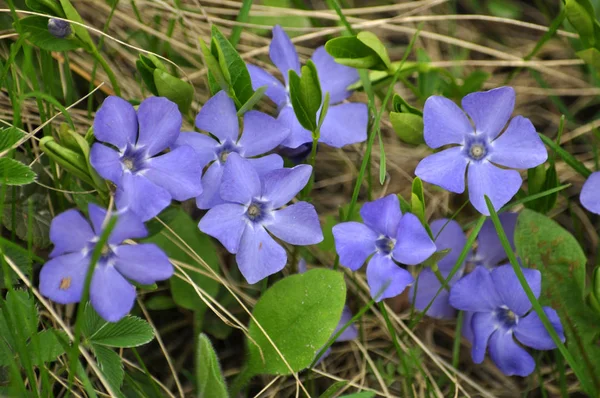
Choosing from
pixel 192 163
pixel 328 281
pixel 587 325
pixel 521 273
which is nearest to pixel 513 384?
pixel 587 325

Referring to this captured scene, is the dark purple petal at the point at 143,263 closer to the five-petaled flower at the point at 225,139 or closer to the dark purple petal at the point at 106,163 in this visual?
the dark purple petal at the point at 106,163

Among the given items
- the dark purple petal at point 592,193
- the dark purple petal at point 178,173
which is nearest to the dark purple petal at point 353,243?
the dark purple petal at point 178,173

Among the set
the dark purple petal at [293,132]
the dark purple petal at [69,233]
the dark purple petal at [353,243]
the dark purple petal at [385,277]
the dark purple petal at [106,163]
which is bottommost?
the dark purple petal at [385,277]

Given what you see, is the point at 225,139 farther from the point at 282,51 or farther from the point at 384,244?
the point at 384,244

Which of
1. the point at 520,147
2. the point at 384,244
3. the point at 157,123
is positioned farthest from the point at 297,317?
the point at 520,147

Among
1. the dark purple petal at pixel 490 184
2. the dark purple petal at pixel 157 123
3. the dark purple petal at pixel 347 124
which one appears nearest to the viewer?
the dark purple petal at pixel 157 123

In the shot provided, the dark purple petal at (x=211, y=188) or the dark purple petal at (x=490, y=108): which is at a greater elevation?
the dark purple petal at (x=490, y=108)

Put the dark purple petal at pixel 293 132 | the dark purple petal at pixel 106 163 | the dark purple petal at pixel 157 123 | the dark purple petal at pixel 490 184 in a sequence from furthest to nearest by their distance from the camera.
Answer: the dark purple petal at pixel 293 132
the dark purple petal at pixel 490 184
the dark purple petal at pixel 157 123
the dark purple petal at pixel 106 163
